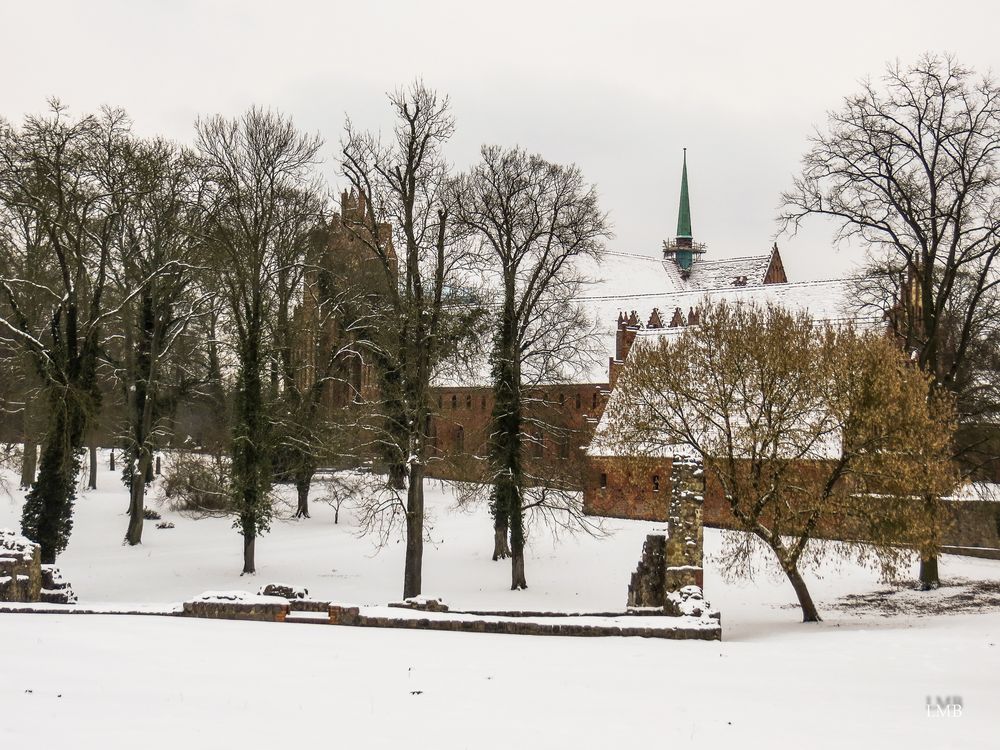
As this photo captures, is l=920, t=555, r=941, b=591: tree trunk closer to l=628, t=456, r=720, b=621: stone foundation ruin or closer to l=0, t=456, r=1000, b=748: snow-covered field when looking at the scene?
l=0, t=456, r=1000, b=748: snow-covered field

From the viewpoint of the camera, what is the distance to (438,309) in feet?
82.5

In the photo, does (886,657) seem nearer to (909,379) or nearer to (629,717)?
(629,717)

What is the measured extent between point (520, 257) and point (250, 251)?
334 inches

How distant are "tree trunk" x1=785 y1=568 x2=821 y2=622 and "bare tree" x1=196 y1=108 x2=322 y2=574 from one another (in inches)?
624

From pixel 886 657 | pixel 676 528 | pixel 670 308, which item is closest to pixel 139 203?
pixel 676 528

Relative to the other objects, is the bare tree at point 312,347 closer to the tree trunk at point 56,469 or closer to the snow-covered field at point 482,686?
the tree trunk at point 56,469

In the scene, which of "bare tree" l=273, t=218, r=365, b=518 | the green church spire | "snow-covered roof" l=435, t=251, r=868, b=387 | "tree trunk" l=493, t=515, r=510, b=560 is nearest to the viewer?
"bare tree" l=273, t=218, r=365, b=518

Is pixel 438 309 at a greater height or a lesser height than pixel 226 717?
greater

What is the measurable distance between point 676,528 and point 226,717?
13068 millimetres

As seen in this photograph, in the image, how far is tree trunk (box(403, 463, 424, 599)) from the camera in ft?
79.6

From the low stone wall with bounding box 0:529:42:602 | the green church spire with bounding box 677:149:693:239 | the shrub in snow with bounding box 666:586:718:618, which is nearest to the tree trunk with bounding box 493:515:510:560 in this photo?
the shrub in snow with bounding box 666:586:718:618

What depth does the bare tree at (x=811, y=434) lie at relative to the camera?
20.1 metres

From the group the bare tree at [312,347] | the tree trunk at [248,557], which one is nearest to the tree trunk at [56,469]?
the tree trunk at [248,557]

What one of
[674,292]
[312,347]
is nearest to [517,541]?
[312,347]
